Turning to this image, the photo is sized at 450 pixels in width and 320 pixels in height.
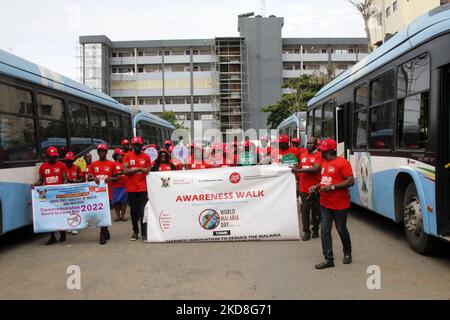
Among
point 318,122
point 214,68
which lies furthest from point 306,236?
point 214,68

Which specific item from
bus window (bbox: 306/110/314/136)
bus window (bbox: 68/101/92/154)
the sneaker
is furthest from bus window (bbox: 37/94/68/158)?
bus window (bbox: 306/110/314/136)

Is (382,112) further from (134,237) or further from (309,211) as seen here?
(134,237)

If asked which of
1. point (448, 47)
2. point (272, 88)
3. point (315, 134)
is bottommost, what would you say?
point (315, 134)

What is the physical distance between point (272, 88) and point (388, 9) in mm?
30717

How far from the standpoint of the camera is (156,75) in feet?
241

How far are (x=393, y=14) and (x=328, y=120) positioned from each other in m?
30.2

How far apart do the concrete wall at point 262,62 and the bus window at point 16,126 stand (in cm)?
6145

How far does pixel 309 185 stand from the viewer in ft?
27.3

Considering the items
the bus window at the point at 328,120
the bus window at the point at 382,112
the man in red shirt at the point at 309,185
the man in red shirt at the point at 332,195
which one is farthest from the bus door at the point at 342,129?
the man in red shirt at the point at 332,195

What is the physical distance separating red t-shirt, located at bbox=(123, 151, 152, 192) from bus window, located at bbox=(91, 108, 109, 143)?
4.07 meters

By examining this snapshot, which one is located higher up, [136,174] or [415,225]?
[136,174]

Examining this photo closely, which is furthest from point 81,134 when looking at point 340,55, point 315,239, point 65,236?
point 340,55

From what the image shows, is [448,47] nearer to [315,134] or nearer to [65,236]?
[65,236]

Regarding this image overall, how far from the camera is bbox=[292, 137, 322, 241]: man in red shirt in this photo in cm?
820
